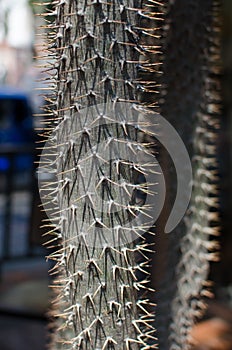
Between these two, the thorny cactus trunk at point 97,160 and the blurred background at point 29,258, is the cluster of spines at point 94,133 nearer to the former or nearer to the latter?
the thorny cactus trunk at point 97,160

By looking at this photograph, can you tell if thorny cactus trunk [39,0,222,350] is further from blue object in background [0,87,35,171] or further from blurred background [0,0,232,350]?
blue object in background [0,87,35,171]

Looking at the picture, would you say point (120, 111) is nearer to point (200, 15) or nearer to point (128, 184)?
point (128, 184)

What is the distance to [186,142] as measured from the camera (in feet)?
8.06

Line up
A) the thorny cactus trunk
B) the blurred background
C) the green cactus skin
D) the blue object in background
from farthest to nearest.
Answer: the blue object in background, the blurred background, the green cactus skin, the thorny cactus trunk

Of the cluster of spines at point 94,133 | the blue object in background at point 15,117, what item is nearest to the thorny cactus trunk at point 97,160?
the cluster of spines at point 94,133

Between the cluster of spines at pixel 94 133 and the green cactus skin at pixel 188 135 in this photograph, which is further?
the green cactus skin at pixel 188 135

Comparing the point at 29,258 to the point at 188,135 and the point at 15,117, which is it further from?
the point at 15,117

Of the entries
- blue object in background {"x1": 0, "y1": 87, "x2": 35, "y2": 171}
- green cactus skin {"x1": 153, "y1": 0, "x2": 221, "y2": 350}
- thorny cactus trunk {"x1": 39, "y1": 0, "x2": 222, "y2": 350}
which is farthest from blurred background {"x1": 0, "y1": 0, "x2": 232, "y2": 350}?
blue object in background {"x1": 0, "y1": 87, "x2": 35, "y2": 171}

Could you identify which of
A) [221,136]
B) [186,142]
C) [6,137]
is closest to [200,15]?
[186,142]

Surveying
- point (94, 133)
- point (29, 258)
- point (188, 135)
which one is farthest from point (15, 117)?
point (94, 133)

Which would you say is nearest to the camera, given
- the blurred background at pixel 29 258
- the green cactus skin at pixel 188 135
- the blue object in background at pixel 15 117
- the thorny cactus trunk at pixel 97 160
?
the thorny cactus trunk at pixel 97 160

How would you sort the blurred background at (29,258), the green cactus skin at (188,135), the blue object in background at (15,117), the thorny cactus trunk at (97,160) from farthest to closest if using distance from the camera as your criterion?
the blue object in background at (15,117), the blurred background at (29,258), the green cactus skin at (188,135), the thorny cactus trunk at (97,160)

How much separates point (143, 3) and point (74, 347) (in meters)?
0.95

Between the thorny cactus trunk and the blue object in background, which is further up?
the blue object in background
